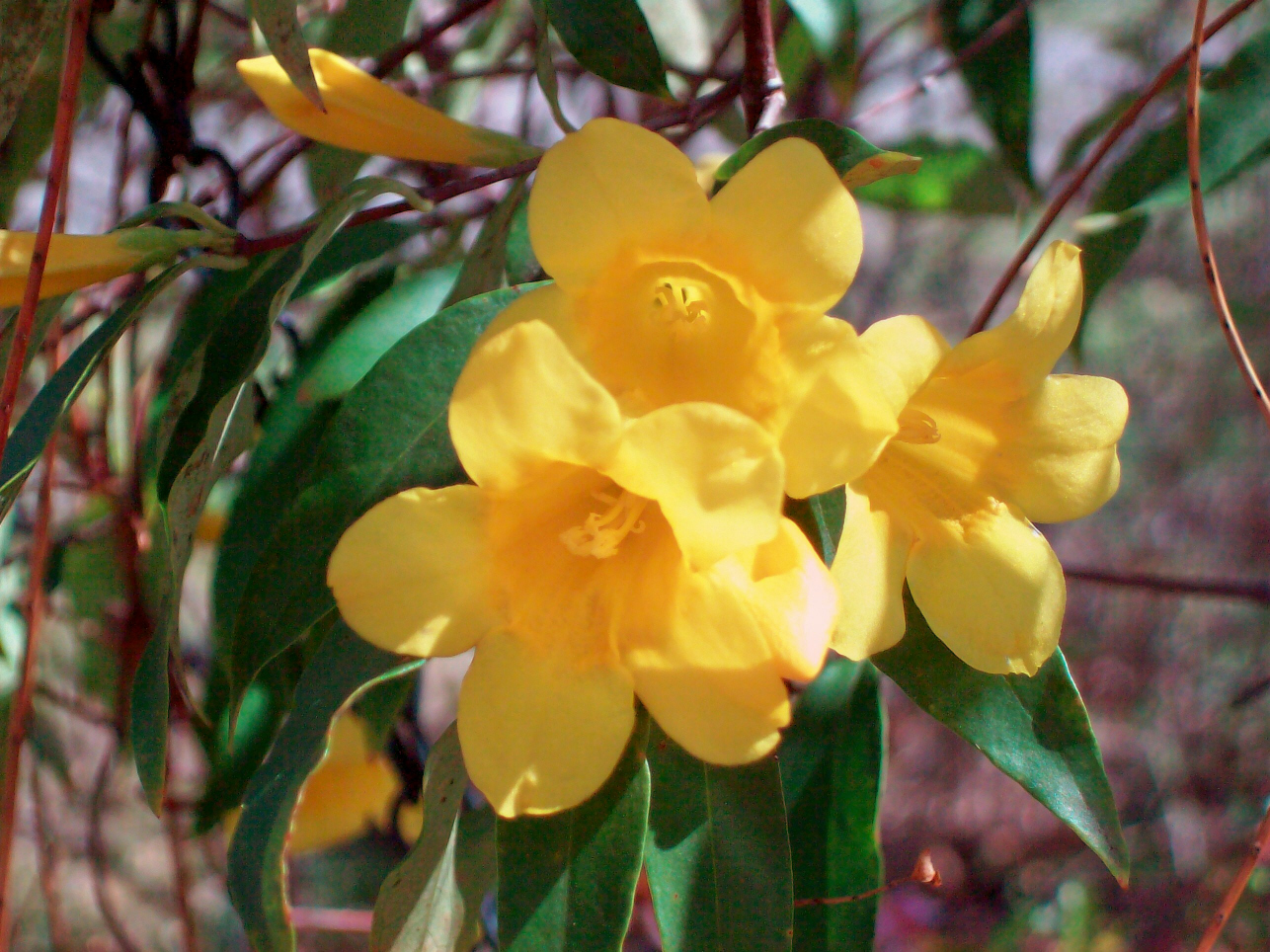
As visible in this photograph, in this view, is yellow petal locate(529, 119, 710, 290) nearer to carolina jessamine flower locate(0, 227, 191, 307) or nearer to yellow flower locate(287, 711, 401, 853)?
carolina jessamine flower locate(0, 227, 191, 307)

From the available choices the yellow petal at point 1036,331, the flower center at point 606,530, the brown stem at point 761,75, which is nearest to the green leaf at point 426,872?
the flower center at point 606,530

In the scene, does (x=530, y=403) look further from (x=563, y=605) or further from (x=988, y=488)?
(x=988, y=488)

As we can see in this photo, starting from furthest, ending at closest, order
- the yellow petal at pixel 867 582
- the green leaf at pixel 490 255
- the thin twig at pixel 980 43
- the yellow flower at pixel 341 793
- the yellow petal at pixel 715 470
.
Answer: the yellow flower at pixel 341 793, the thin twig at pixel 980 43, the green leaf at pixel 490 255, the yellow petal at pixel 867 582, the yellow petal at pixel 715 470

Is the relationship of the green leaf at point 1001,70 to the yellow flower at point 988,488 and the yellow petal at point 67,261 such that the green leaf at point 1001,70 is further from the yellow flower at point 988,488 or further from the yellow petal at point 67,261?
the yellow petal at point 67,261

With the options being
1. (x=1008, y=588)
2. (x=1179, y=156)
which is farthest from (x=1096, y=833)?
(x=1179, y=156)

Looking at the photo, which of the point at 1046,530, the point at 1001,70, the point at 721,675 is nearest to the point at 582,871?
the point at 721,675

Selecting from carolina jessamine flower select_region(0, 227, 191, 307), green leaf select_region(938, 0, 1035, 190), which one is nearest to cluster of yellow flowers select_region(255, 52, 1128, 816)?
carolina jessamine flower select_region(0, 227, 191, 307)

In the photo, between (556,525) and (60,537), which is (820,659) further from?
(60,537)
